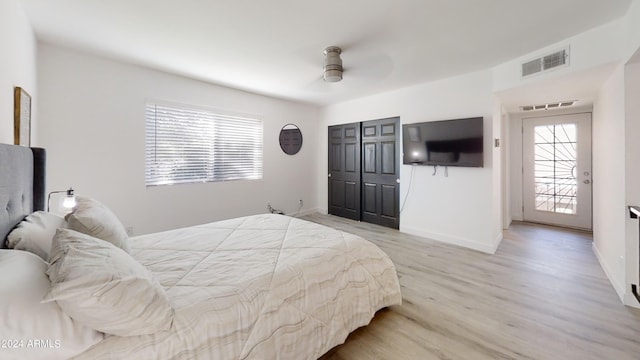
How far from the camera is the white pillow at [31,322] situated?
29.0 inches

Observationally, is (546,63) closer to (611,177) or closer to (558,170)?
(611,177)

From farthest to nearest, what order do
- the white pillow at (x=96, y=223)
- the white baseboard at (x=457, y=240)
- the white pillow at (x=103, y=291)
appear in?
the white baseboard at (x=457, y=240) → the white pillow at (x=96, y=223) → the white pillow at (x=103, y=291)

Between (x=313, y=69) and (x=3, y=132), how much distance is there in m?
2.88

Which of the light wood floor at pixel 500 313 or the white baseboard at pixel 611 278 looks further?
the white baseboard at pixel 611 278

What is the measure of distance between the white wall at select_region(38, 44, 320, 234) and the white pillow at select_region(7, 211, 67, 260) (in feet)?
6.57

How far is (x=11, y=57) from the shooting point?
68.4 inches

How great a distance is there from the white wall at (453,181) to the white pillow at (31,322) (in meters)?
4.00

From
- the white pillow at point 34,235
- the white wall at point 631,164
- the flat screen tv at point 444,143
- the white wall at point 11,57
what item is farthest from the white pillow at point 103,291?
Result: the flat screen tv at point 444,143

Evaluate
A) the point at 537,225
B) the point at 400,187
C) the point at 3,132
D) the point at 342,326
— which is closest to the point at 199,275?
the point at 342,326

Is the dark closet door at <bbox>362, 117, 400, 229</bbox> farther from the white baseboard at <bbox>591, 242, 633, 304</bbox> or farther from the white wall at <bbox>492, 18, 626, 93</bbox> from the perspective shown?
the white baseboard at <bbox>591, 242, 633, 304</bbox>

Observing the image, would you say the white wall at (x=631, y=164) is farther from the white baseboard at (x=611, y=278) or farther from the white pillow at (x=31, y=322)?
the white pillow at (x=31, y=322)

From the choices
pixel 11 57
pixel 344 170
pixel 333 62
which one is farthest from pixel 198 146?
pixel 344 170

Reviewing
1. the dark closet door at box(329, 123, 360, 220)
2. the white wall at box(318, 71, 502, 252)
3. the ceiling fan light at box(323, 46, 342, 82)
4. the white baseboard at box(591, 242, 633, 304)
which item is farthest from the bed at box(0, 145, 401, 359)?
the dark closet door at box(329, 123, 360, 220)

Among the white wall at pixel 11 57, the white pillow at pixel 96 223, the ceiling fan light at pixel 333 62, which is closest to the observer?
the white pillow at pixel 96 223
